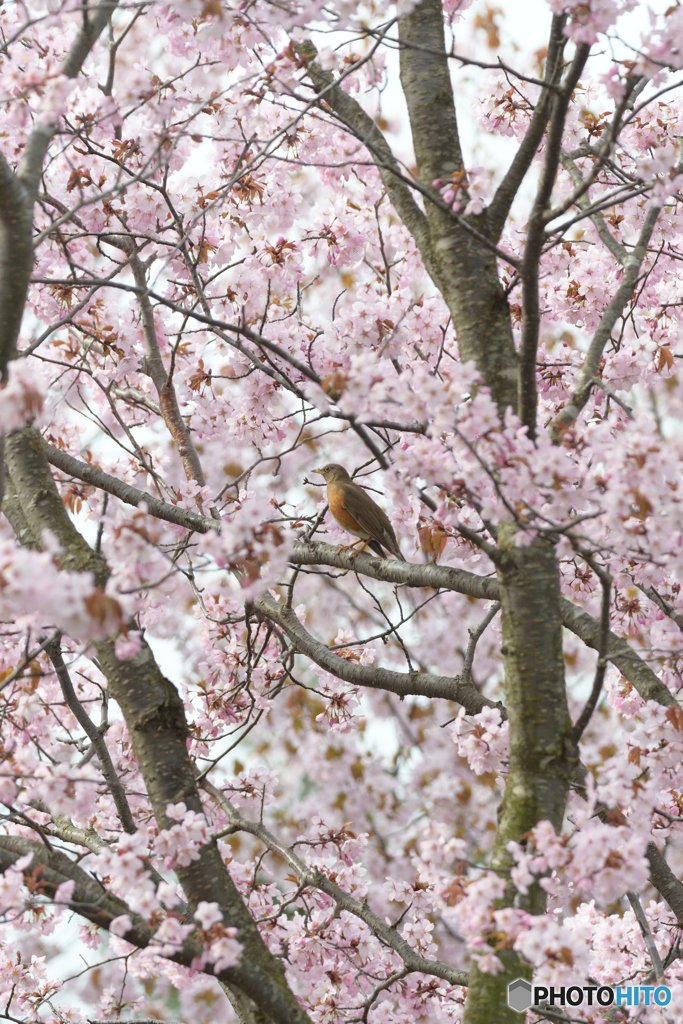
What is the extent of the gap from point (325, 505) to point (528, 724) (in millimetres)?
1522

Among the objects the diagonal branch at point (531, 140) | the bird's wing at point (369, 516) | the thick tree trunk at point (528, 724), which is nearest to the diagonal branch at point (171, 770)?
the thick tree trunk at point (528, 724)

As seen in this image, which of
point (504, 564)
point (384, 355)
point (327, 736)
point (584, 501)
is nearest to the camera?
point (584, 501)

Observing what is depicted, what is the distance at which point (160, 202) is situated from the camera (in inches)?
167

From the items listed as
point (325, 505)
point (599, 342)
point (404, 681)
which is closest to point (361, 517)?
point (325, 505)

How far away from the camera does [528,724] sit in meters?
Result: 2.34

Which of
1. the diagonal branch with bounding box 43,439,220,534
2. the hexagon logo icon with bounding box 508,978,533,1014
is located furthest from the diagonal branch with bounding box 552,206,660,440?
the hexagon logo icon with bounding box 508,978,533,1014

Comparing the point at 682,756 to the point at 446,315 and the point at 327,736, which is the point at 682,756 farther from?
the point at 327,736

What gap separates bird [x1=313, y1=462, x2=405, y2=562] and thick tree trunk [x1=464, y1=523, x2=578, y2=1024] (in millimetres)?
2327

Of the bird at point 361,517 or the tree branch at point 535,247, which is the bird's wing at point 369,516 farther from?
the tree branch at point 535,247

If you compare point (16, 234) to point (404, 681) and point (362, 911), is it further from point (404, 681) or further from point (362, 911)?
point (362, 911)

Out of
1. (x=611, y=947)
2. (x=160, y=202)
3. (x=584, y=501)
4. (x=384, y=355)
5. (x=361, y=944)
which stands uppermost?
(x=160, y=202)

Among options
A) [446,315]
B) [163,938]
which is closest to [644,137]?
[446,315]

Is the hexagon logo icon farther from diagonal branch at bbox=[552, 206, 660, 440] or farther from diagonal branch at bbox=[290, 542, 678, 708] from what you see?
diagonal branch at bbox=[552, 206, 660, 440]

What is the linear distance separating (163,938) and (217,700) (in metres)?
2.04
